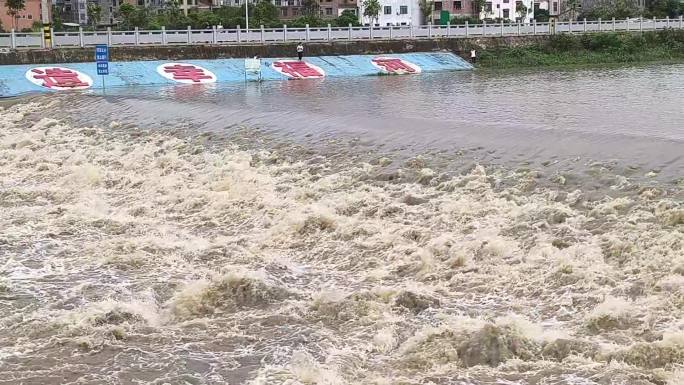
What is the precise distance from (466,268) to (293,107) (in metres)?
11.2

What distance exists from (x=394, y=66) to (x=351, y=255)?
84.9 feet

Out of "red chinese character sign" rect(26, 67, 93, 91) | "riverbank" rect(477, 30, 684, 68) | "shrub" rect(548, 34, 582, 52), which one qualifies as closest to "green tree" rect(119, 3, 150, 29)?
"red chinese character sign" rect(26, 67, 93, 91)

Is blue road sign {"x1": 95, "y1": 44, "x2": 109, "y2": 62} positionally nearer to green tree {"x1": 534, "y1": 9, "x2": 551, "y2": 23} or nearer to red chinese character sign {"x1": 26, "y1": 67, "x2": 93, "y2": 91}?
red chinese character sign {"x1": 26, "y1": 67, "x2": 93, "y2": 91}

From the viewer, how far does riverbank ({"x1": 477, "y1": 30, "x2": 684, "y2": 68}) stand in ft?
126

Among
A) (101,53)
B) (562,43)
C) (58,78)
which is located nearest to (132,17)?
(58,78)

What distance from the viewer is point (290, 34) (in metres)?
34.8

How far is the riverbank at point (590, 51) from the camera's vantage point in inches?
1516

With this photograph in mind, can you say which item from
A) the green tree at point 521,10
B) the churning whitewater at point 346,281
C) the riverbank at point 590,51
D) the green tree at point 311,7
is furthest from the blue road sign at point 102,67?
the green tree at point 521,10

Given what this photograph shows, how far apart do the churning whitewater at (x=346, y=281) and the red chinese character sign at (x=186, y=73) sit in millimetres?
17528

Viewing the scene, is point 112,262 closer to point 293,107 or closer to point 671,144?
point 671,144

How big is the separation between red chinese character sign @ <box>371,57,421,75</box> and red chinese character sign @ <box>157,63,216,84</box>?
25.3ft

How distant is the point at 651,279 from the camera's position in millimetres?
6266

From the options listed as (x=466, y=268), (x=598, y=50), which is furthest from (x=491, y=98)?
(x=598, y=50)

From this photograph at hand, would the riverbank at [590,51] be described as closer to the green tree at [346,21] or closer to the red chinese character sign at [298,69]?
Answer: the red chinese character sign at [298,69]
